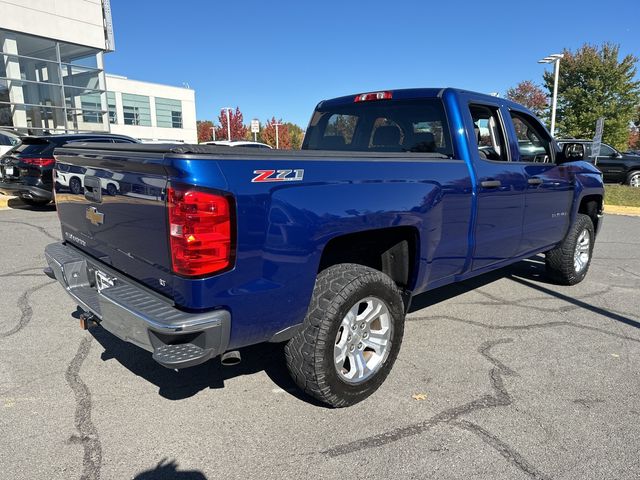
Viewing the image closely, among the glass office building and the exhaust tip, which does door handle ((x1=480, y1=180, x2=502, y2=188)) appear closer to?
the exhaust tip

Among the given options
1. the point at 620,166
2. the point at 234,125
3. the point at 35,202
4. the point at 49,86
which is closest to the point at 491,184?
the point at 35,202

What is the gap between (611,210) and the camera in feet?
41.3

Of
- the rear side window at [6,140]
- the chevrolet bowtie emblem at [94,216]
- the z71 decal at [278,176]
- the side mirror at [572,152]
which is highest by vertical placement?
the rear side window at [6,140]

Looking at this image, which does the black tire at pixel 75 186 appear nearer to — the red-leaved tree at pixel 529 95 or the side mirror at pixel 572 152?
the side mirror at pixel 572 152

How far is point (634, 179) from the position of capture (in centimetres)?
1745

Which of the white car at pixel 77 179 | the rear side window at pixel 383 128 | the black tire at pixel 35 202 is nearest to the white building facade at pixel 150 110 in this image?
the black tire at pixel 35 202

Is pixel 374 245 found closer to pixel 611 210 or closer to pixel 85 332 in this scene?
pixel 85 332

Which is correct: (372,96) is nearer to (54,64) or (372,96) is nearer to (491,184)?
(491,184)

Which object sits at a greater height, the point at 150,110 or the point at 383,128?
the point at 150,110

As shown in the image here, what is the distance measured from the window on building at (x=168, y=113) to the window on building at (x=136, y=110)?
1.17m

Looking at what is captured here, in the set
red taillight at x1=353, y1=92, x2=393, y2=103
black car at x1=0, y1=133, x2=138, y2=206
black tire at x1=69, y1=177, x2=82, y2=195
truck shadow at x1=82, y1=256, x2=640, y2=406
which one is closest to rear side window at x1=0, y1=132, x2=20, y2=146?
black car at x1=0, y1=133, x2=138, y2=206

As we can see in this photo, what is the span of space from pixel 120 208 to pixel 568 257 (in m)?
4.77

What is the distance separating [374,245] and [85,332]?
2541mm

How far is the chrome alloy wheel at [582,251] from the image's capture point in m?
5.59
